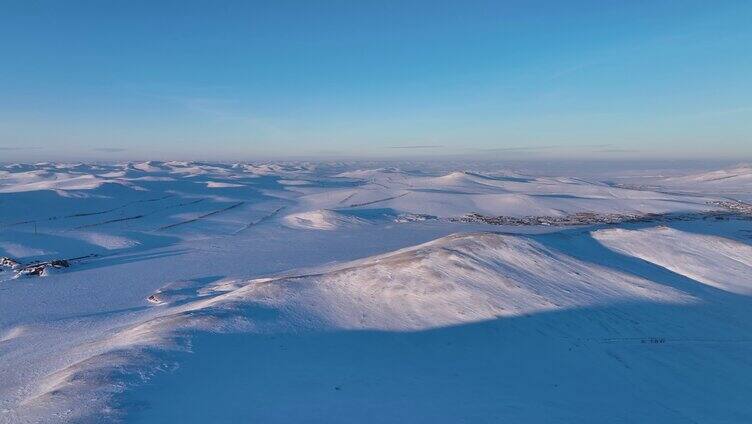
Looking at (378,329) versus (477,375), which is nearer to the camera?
(477,375)

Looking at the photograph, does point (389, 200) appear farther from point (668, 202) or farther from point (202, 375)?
point (202, 375)

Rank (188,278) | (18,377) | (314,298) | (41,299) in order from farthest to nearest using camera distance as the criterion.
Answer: (188,278) → (41,299) → (314,298) → (18,377)

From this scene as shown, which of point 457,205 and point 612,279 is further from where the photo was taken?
point 457,205

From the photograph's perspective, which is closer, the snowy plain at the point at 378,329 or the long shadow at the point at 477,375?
the long shadow at the point at 477,375

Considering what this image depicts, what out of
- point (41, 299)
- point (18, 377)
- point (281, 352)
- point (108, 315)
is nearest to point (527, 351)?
point (281, 352)

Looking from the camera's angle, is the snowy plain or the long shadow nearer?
the long shadow

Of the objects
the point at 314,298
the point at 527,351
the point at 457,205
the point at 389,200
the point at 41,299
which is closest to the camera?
the point at 527,351

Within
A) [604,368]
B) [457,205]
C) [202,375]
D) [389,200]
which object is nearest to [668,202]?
[457,205]
